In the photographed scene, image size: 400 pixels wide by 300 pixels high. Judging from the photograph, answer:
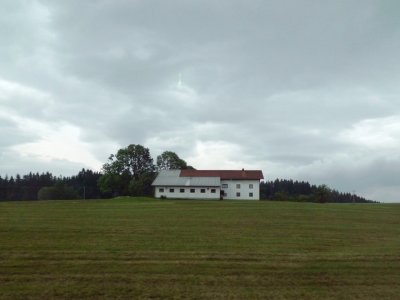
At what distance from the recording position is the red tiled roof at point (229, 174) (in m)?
81.1

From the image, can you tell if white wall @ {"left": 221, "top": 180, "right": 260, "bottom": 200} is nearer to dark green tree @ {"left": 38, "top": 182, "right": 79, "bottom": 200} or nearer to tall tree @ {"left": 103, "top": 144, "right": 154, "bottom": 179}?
tall tree @ {"left": 103, "top": 144, "right": 154, "bottom": 179}

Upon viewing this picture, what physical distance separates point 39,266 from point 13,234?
775cm

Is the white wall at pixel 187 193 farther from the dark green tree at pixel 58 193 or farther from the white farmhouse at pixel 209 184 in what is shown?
the dark green tree at pixel 58 193

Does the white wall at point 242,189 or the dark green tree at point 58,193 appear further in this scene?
the dark green tree at point 58,193

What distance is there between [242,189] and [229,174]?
13.8ft

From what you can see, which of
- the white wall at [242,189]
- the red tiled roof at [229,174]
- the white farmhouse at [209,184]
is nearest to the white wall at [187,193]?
the white farmhouse at [209,184]

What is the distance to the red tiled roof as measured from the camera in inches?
3194

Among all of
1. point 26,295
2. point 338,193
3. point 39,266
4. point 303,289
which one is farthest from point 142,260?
point 338,193

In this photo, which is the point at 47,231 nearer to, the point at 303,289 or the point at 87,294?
the point at 87,294

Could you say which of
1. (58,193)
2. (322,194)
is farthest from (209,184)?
(58,193)

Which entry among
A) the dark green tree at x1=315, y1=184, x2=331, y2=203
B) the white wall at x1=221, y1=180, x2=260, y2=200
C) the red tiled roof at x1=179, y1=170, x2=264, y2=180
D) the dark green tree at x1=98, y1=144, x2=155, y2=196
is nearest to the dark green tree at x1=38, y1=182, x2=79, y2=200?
the dark green tree at x1=98, y1=144, x2=155, y2=196

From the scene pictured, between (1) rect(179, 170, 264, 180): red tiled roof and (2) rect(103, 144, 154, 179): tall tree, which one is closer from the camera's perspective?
(1) rect(179, 170, 264, 180): red tiled roof

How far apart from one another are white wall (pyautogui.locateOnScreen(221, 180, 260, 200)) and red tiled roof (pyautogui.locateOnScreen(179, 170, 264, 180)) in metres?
0.96

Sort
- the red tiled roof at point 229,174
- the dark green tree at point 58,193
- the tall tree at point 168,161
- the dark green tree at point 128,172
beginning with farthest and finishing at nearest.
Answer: the dark green tree at point 58,193 → the tall tree at point 168,161 → the dark green tree at point 128,172 → the red tiled roof at point 229,174
